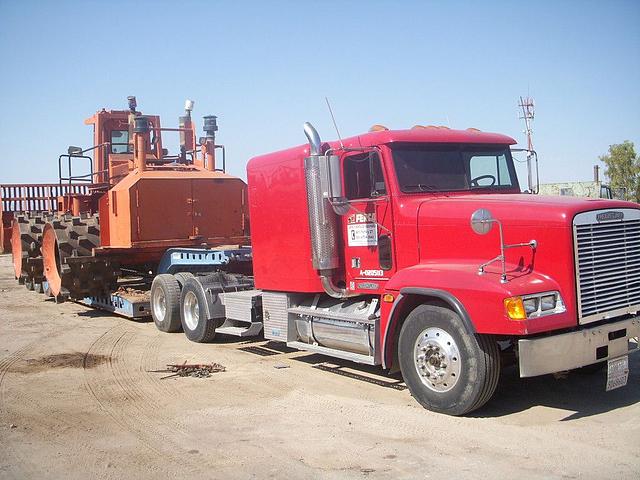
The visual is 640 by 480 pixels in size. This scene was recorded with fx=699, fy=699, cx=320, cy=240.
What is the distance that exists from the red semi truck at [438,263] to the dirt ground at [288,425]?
42 cm

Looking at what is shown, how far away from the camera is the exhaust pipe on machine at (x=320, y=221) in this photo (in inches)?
308

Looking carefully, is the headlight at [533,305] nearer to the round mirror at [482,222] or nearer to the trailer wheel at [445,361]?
the trailer wheel at [445,361]

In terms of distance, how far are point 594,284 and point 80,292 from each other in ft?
34.6

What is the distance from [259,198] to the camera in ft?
30.9

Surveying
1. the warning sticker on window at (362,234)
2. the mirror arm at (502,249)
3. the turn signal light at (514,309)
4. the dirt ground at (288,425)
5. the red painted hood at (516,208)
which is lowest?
the dirt ground at (288,425)

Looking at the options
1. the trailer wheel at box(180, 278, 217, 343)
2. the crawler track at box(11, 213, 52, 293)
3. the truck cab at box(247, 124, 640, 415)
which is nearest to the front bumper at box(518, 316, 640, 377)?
the truck cab at box(247, 124, 640, 415)

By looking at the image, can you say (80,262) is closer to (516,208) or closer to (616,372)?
(516,208)

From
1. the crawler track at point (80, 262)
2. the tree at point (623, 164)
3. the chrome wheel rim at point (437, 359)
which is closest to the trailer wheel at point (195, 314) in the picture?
the crawler track at point (80, 262)

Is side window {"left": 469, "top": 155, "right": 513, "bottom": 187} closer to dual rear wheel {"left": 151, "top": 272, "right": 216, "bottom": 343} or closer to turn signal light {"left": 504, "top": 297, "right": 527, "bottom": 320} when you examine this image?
turn signal light {"left": 504, "top": 297, "right": 527, "bottom": 320}

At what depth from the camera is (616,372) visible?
639cm

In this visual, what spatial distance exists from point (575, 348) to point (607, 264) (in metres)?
0.94

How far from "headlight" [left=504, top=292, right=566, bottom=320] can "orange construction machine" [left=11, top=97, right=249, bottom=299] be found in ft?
27.0

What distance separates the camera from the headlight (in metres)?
5.92

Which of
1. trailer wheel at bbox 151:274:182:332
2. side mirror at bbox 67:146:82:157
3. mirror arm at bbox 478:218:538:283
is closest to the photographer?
mirror arm at bbox 478:218:538:283
